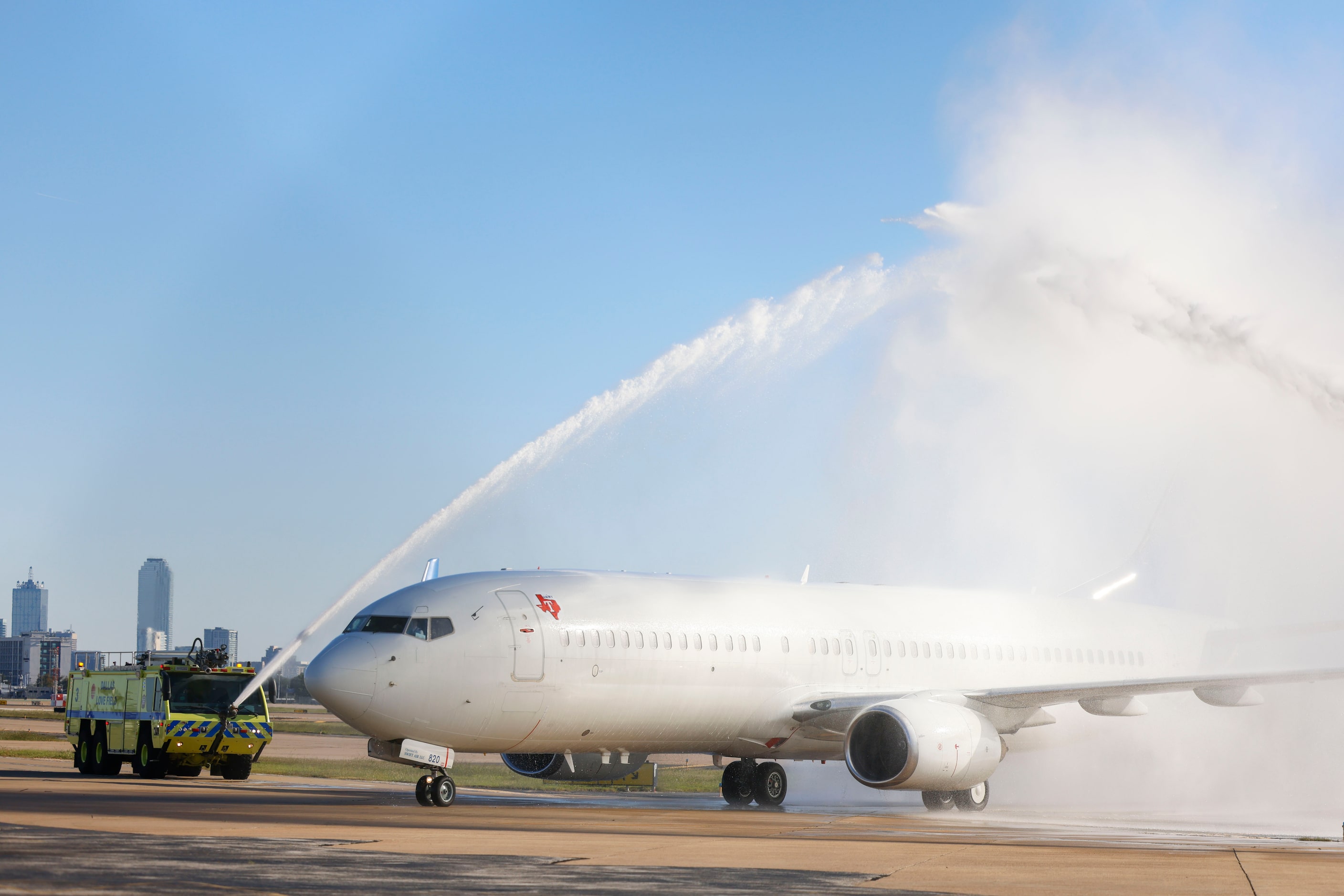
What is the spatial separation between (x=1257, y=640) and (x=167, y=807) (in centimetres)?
2891

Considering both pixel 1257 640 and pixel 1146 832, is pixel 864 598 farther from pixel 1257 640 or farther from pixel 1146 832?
pixel 1257 640

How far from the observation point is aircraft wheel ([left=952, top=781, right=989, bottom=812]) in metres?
31.1

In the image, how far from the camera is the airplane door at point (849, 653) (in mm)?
29922

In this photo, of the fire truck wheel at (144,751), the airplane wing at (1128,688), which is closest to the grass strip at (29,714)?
the fire truck wheel at (144,751)

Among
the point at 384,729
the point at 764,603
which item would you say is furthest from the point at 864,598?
the point at 384,729

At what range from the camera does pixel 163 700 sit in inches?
1265

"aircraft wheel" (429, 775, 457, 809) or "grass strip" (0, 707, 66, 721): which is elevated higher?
"grass strip" (0, 707, 66, 721)

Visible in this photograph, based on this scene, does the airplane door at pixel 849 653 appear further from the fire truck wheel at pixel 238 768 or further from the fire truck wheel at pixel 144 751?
the fire truck wheel at pixel 144 751

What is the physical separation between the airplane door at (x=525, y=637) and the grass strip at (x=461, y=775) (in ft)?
43.0

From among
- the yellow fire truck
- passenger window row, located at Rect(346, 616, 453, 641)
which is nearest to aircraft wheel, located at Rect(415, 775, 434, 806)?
passenger window row, located at Rect(346, 616, 453, 641)

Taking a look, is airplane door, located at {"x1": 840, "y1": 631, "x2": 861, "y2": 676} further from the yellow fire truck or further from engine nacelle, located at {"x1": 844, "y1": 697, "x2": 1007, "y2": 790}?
the yellow fire truck

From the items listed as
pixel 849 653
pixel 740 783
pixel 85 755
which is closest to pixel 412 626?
pixel 740 783

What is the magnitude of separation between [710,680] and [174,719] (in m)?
12.9

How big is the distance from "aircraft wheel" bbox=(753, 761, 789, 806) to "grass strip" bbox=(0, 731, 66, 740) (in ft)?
122
